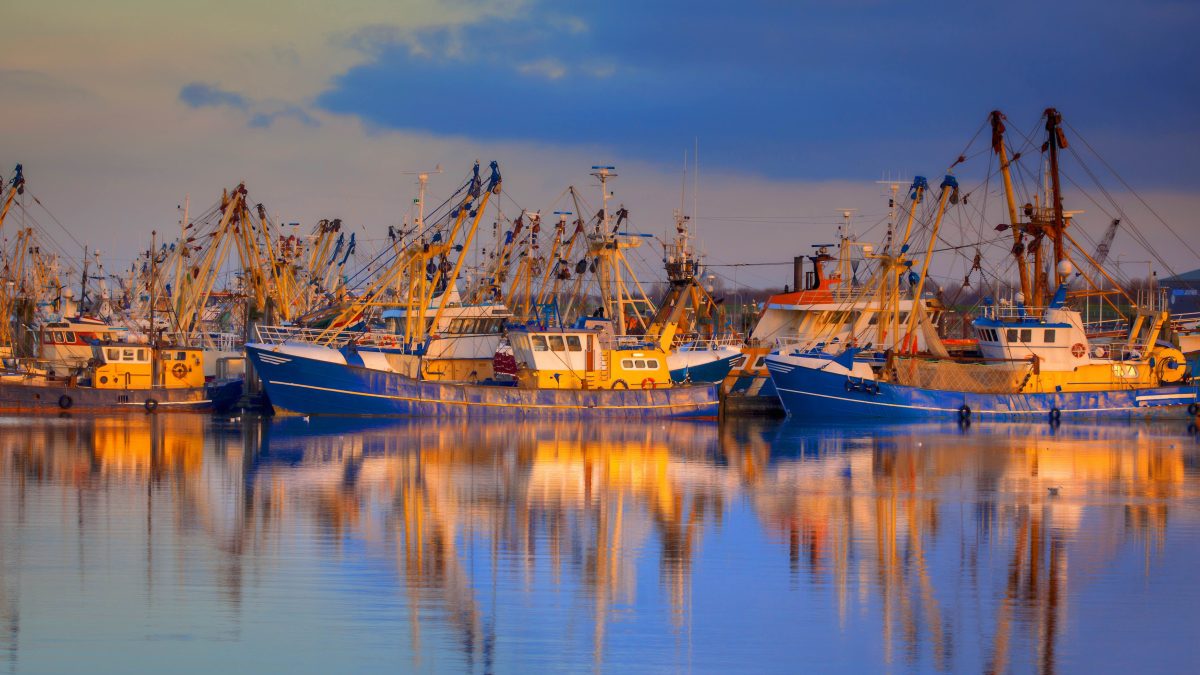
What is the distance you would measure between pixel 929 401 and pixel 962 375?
2590 millimetres

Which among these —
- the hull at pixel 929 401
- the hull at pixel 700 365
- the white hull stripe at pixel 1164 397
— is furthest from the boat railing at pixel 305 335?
the white hull stripe at pixel 1164 397

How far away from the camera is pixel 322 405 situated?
159ft

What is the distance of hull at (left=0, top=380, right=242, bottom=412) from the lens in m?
50.6

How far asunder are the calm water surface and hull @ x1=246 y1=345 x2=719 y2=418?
12.7m

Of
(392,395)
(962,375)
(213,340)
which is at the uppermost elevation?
(213,340)

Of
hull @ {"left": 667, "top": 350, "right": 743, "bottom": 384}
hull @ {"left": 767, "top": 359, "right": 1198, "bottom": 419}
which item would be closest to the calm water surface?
hull @ {"left": 767, "top": 359, "right": 1198, "bottom": 419}

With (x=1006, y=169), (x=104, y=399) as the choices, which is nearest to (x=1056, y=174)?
(x=1006, y=169)

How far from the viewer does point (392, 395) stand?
48219mm

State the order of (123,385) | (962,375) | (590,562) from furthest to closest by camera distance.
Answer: (962,375) < (123,385) < (590,562)

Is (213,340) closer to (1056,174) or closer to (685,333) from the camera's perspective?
(685,333)

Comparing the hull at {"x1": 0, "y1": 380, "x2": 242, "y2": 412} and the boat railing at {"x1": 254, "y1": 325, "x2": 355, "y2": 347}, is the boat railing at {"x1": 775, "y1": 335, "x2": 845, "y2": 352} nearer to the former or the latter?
the boat railing at {"x1": 254, "y1": 325, "x2": 355, "y2": 347}

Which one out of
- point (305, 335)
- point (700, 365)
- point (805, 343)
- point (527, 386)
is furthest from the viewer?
point (805, 343)

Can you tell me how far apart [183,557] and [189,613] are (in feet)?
11.9

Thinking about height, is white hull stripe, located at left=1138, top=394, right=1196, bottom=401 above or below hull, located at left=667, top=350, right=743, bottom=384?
below
